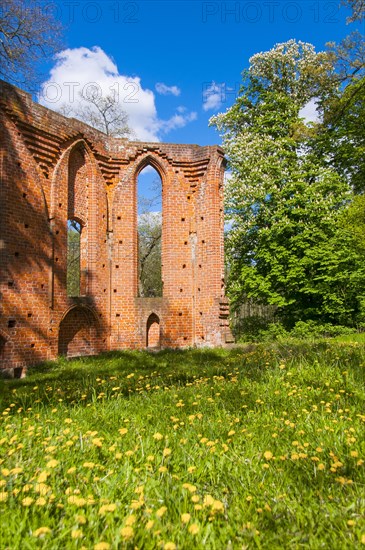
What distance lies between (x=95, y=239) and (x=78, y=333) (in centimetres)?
344

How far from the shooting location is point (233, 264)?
22469mm

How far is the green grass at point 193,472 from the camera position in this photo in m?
2.09

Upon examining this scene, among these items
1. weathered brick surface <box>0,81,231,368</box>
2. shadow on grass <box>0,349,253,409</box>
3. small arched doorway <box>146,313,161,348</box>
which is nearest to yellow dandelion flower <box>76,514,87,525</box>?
shadow on grass <box>0,349,253,409</box>

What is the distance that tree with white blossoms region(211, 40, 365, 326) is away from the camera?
64.2 feet

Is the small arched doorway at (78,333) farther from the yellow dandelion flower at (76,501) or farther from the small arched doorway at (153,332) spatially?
the yellow dandelion flower at (76,501)

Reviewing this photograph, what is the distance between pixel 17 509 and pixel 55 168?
1308cm

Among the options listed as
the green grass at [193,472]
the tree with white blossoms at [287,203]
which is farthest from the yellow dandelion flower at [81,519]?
the tree with white blossoms at [287,203]

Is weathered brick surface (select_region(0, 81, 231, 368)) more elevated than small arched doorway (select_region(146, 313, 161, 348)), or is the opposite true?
weathered brick surface (select_region(0, 81, 231, 368))

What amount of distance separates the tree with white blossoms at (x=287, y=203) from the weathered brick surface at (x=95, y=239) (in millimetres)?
4383

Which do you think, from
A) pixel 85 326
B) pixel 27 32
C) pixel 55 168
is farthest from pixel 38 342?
pixel 27 32

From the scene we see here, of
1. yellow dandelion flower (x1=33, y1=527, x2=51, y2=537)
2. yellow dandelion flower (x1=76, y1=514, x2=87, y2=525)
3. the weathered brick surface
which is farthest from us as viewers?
the weathered brick surface

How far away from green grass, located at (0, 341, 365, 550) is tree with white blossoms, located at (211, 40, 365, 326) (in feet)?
50.0

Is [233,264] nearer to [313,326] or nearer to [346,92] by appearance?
[313,326]

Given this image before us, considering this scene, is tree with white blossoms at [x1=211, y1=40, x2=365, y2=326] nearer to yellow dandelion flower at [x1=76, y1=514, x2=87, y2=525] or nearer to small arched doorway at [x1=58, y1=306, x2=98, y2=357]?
small arched doorway at [x1=58, y1=306, x2=98, y2=357]
